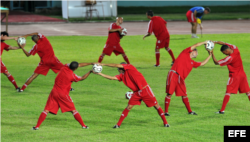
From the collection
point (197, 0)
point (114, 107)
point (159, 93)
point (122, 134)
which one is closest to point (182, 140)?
point (122, 134)

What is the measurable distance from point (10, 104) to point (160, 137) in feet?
17.7

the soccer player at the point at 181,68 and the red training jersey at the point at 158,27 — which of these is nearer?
the soccer player at the point at 181,68

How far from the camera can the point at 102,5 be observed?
130 feet

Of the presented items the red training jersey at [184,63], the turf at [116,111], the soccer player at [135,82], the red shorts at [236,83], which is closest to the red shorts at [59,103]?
the turf at [116,111]

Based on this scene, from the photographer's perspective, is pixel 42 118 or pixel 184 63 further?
pixel 184 63

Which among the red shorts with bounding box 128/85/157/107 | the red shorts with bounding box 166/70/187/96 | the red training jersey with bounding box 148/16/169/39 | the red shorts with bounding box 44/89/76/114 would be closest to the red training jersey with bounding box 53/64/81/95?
the red shorts with bounding box 44/89/76/114

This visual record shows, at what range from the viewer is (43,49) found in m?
13.7

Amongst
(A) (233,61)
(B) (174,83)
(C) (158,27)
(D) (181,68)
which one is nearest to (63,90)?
(B) (174,83)

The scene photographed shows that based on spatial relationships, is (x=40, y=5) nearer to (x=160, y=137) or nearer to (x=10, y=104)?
(x=10, y=104)

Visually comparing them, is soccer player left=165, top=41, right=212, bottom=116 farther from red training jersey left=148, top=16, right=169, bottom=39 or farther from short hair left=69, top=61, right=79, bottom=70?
red training jersey left=148, top=16, right=169, bottom=39

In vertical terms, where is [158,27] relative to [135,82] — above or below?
above

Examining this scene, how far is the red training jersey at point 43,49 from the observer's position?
1359cm

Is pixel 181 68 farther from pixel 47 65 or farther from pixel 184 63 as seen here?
pixel 47 65

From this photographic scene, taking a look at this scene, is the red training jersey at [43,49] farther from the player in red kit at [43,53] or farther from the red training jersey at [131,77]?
the red training jersey at [131,77]
